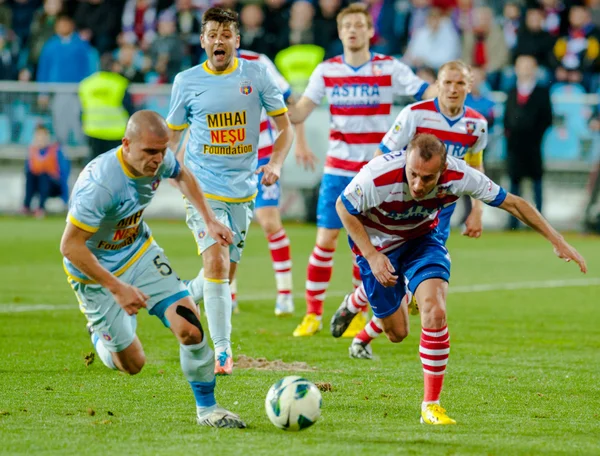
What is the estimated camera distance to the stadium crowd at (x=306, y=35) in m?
19.3

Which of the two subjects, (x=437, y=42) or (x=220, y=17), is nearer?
(x=220, y=17)

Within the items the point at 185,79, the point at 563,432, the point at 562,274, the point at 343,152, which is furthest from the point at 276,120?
the point at 562,274

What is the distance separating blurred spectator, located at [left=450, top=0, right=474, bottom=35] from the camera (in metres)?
20.0

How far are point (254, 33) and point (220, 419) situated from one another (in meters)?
14.9

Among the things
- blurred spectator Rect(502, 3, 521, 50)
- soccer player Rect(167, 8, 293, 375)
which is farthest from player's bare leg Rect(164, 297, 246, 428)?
blurred spectator Rect(502, 3, 521, 50)

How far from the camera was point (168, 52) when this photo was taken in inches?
840

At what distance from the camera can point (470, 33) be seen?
19.8m

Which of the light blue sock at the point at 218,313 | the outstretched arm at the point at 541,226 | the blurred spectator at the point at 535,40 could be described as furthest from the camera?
the blurred spectator at the point at 535,40

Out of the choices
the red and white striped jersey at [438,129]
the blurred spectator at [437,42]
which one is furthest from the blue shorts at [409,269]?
the blurred spectator at [437,42]

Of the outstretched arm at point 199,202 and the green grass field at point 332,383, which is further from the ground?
the outstretched arm at point 199,202

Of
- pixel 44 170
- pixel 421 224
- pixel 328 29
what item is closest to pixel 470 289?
pixel 421 224

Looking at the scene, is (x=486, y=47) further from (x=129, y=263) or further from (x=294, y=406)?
(x=294, y=406)

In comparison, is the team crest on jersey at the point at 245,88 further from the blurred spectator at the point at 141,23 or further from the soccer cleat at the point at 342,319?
the blurred spectator at the point at 141,23

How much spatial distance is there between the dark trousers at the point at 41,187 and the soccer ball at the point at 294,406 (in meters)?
15.3
